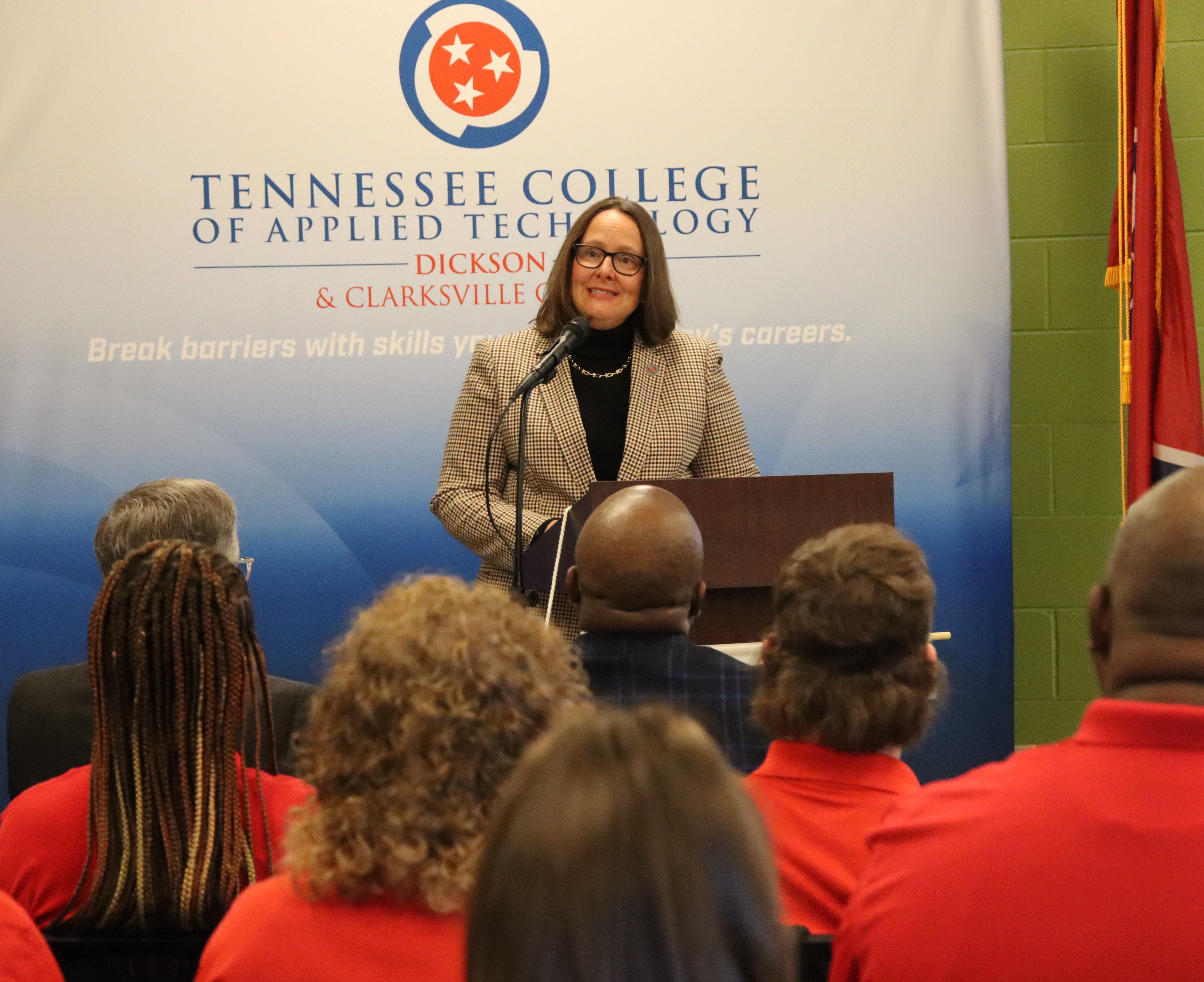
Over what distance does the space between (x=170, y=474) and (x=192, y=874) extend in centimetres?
283

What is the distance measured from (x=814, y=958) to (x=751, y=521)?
1.27m

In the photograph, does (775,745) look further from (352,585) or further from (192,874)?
(352,585)

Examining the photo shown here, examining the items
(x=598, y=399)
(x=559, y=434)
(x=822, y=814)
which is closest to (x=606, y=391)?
(x=598, y=399)

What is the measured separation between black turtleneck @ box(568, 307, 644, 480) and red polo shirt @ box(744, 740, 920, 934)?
→ 149cm

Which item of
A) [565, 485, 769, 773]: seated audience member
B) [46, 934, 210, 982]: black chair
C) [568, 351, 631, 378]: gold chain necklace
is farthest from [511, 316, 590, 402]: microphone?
[46, 934, 210, 982]: black chair

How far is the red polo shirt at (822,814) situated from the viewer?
1499 mm

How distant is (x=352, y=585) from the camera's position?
4156 mm

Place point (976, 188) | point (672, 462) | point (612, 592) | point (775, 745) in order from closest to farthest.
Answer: point (775, 745), point (612, 592), point (672, 462), point (976, 188)

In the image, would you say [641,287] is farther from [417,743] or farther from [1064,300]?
[417,743]

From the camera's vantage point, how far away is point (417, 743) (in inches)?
45.6

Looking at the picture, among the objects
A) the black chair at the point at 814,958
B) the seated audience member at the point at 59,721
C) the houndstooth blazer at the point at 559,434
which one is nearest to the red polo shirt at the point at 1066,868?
the black chair at the point at 814,958

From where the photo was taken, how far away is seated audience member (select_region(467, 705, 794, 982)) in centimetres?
64

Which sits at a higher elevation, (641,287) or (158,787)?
(641,287)

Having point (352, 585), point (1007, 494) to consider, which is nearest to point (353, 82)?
point (352, 585)
